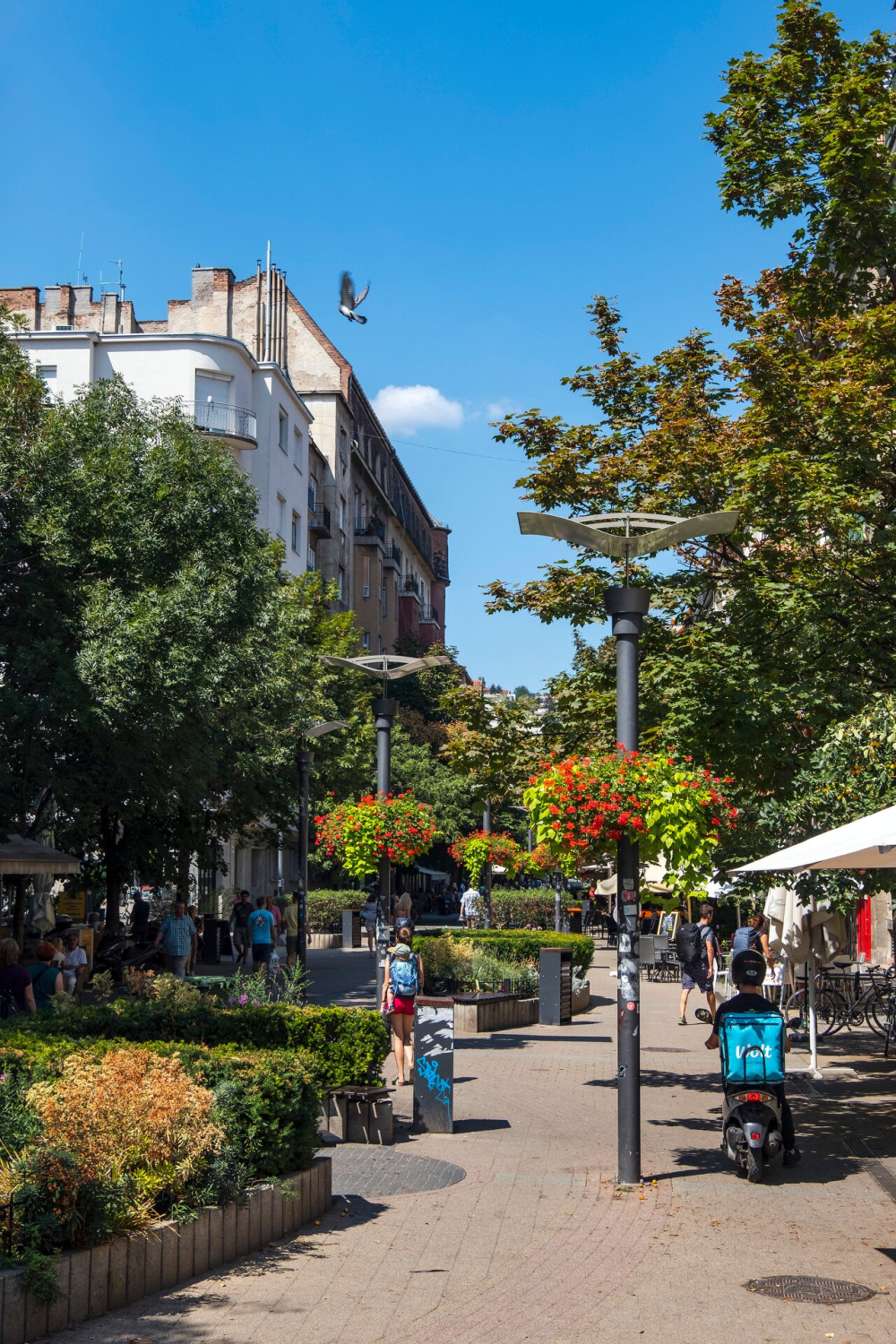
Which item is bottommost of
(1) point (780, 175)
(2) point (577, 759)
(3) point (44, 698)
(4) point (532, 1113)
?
(4) point (532, 1113)

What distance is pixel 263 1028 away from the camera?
38.1 feet

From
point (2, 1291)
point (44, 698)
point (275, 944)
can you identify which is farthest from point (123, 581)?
point (2, 1291)

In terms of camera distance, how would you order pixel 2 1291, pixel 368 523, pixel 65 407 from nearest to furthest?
1. pixel 2 1291
2. pixel 65 407
3. pixel 368 523

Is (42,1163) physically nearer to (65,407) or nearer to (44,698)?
(44,698)

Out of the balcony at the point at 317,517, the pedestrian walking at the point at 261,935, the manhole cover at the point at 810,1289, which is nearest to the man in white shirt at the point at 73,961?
the pedestrian walking at the point at 261,935

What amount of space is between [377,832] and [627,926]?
362 inches

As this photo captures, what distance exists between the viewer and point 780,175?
13.6 metres

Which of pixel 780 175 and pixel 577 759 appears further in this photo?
pixel 780 175

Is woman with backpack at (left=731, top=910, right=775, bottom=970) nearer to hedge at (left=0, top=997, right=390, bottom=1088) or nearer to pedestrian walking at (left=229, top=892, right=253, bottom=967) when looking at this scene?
hedge at (left=0, top=997, right=390, bottom=1088)

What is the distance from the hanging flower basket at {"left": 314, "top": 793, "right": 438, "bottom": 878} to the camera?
1883cm

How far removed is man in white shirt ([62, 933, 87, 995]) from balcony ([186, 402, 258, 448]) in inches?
989

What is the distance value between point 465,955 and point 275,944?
10.6 metres

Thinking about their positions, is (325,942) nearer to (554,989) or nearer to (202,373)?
(202,373)

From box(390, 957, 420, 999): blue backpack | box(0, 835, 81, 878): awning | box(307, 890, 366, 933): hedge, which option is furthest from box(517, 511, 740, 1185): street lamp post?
box(307, 890, 366, 933): hedge
